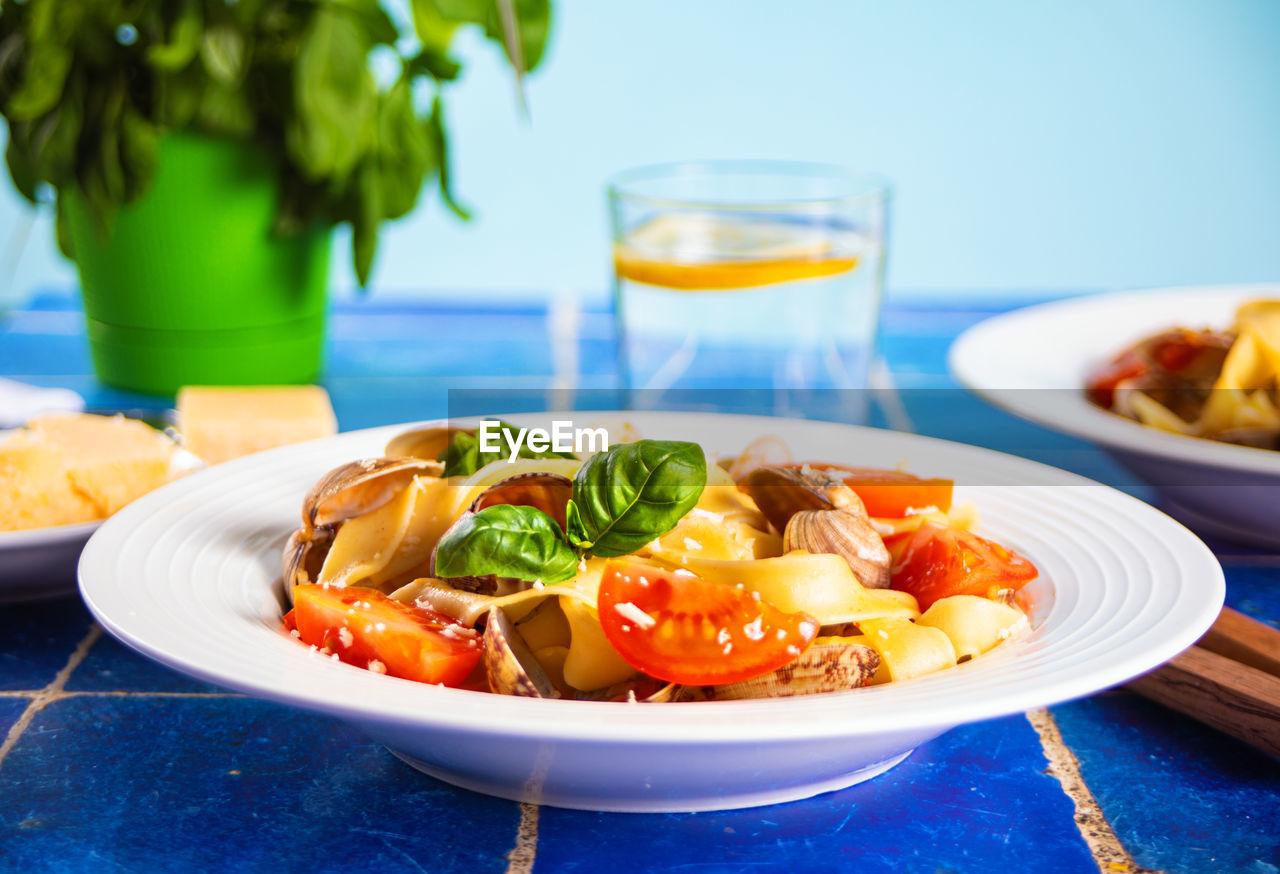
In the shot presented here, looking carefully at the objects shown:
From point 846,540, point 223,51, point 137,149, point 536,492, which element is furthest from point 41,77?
point 846,540

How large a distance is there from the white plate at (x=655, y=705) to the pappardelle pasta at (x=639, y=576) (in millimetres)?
54

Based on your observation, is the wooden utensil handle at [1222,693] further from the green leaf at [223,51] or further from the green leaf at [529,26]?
the green leaf at [223,51]

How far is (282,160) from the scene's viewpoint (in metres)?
2.49

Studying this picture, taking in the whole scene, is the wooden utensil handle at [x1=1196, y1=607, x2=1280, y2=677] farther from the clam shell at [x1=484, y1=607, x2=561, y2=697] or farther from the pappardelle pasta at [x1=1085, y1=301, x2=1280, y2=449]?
the clam shell at [x1=484, y1=607, x2=561, y2=697]

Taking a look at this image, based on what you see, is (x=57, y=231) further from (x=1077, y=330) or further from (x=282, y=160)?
(x=1077, y=330)

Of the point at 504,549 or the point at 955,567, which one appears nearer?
the point at 504,549

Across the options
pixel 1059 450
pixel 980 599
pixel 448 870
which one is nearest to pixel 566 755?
pixel 448 870

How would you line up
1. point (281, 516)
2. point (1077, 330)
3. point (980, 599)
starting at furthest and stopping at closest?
1. point (1077, 330)
2. point (281, 516)
3. point (980, 599)

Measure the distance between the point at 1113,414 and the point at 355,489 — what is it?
1096mm

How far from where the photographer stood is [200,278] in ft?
8.30

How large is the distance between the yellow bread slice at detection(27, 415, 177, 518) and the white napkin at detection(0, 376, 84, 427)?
0.62 m

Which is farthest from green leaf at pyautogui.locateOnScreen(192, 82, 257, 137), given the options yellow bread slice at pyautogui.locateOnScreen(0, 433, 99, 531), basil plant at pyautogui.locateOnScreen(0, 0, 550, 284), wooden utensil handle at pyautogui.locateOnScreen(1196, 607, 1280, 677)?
wooden utensil handle at pyautogui.locateOnScreen(1196, 607, 1280, 677)

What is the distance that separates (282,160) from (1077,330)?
153 cm

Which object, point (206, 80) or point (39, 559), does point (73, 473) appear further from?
point (206, 80)
